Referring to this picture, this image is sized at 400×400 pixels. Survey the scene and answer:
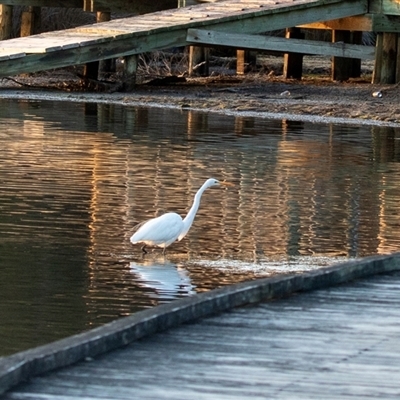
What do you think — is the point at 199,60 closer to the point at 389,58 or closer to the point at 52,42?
the point at 389,58

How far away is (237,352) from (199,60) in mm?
22505

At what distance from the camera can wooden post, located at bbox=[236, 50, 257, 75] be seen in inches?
1102

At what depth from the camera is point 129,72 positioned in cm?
2312

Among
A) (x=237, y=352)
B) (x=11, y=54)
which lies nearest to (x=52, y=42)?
(x=11, y=54)

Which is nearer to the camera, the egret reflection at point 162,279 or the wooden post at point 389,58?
the egret reflection at point 162,279

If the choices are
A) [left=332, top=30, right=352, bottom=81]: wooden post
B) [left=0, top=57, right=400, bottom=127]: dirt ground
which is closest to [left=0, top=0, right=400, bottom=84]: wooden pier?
[left=0, top=57, right=400, bottom=127]: dirt ground

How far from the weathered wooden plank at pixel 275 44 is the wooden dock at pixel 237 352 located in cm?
1637

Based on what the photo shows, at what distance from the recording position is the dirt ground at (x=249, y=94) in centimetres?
2078

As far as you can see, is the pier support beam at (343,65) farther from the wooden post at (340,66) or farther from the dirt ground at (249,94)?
the dirt ground at (249,94)

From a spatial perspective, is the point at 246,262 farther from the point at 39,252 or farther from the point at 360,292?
the point at 360,292

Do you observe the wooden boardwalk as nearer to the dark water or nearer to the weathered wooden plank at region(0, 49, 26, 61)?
the weathered wooden plank at region(0, 49, 26, 61)

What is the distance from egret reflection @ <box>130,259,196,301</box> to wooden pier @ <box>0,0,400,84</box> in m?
12.1

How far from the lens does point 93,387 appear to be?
4375mm

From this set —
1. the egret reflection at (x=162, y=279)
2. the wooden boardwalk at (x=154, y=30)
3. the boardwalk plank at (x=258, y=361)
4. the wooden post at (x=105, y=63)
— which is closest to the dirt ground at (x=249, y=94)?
the wooden post at (x=105, y=63)
